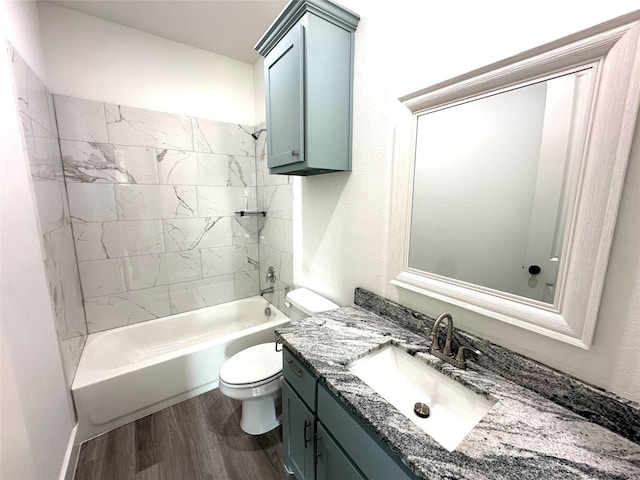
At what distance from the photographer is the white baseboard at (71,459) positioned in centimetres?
129

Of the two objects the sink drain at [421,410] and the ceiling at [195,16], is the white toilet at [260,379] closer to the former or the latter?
the sink drain at [421,410]

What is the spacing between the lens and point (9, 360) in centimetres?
91

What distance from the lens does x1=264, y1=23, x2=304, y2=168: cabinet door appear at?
1275mm

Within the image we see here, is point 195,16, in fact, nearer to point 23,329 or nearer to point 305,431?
point 23,329

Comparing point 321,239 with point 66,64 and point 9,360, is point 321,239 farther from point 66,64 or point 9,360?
point 66,64

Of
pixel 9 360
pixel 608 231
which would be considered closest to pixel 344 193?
pixel 608 231

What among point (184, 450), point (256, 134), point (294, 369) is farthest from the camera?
point (256, 134)

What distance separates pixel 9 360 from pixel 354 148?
1.69 metres

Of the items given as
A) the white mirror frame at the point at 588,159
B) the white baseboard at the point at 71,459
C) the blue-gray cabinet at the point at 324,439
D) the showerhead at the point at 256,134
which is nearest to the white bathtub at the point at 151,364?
the white baseboard at the point at 71,459

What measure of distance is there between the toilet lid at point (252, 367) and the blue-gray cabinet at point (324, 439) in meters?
0.37

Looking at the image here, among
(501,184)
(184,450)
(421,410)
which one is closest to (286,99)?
(501,184)

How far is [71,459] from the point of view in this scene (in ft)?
4.51

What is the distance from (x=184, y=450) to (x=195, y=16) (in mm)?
2912

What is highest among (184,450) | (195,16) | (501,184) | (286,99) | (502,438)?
(195,16)
